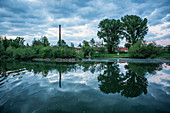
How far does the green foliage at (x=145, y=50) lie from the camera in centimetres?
4006

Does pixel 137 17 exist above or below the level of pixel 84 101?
above

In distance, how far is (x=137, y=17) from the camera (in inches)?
1976

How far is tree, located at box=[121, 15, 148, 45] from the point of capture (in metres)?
49.0

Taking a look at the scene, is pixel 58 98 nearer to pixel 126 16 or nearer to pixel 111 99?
pixel 111 99

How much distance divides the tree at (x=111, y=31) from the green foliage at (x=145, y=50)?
541 inches

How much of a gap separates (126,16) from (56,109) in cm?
5791

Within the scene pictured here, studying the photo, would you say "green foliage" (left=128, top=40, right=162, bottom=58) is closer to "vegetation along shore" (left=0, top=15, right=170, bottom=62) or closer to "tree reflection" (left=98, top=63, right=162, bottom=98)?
"vegetation along shore" (left=0, top=15, right=170, bottom=62)

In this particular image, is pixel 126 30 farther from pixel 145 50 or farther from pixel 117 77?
pixel 117 77

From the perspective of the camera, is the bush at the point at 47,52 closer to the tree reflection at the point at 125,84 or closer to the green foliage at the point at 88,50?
the green foliage at the point at 88,50

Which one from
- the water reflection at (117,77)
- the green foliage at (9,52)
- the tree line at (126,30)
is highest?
the tree line at (126,30)

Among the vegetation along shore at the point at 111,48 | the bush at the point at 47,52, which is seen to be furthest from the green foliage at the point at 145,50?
the bush at the point at 47,52

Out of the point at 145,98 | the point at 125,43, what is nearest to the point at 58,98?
the point at 145,98

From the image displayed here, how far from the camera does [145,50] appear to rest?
4116 centimetres

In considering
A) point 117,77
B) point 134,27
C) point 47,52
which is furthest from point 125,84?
point 134,27
